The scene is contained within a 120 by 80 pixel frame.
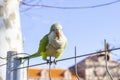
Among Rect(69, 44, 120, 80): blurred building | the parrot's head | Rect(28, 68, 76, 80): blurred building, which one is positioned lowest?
Rect(28, 68, 76, 80): blurred building

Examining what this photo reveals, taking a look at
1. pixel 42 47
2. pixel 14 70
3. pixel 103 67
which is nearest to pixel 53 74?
pixel 103 67

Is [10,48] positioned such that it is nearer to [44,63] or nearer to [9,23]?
[9,23]

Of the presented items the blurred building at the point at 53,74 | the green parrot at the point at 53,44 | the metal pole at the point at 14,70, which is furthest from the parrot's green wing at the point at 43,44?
the blurred building at the point at 53,74

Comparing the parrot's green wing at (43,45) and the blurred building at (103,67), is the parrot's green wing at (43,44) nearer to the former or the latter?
the parrot's green wing at (43,45)

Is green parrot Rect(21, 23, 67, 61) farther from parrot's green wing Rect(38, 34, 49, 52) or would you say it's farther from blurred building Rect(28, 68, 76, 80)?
blurred building Rect(28, 68, 76, 80)

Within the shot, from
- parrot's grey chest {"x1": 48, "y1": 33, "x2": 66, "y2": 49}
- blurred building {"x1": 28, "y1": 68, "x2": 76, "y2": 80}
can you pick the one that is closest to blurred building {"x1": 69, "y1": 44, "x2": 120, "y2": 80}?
parrot's grey chest {"x1": 48, "y1": 33, "x2": 66, "y2": 49}

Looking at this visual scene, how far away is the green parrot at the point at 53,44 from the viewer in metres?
1.28

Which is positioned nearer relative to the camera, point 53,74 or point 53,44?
point 53,44

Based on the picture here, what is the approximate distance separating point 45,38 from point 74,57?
0.19 meters

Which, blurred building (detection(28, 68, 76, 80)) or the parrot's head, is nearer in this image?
the parrot's head

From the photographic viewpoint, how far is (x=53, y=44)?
1294 millimetres

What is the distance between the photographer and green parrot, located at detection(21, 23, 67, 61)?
1.28 metres

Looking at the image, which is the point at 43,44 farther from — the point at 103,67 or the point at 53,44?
the point at 103,67

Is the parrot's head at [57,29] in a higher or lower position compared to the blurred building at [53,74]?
higher
